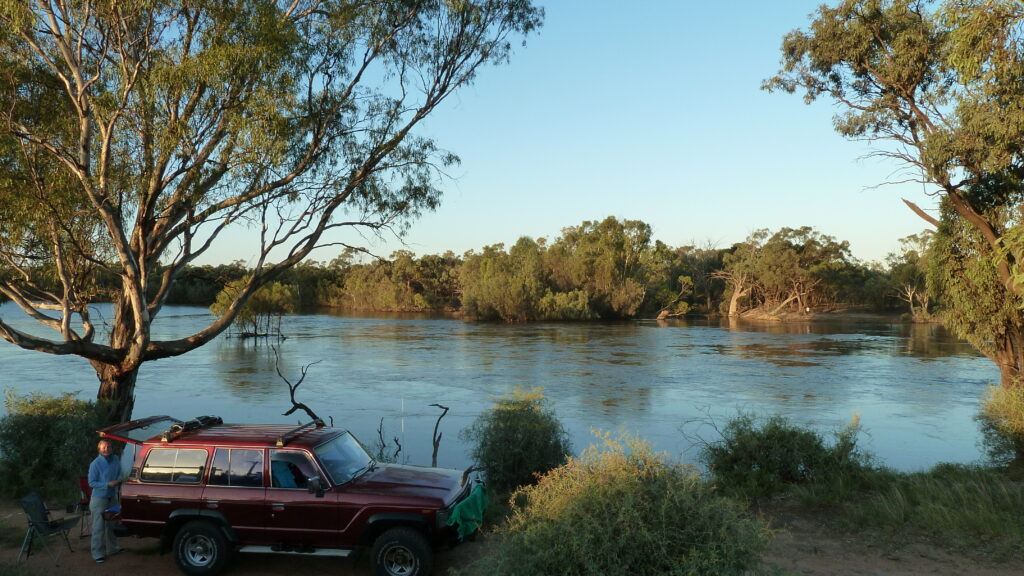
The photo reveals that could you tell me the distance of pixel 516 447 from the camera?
422 inches

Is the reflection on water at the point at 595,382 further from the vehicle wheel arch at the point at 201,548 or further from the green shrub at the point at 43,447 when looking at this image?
the vehicle wheel arch at the point at 201,548

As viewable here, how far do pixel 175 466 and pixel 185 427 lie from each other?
18.6 inches

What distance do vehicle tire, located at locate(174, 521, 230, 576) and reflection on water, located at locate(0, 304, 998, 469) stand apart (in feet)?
24.2

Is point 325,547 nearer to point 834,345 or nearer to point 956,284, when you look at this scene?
point 956,284

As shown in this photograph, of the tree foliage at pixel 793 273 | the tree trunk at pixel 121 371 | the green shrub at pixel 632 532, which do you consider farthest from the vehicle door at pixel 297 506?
the tree foliage at pixel 793 273

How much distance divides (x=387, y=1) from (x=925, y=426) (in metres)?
17.0

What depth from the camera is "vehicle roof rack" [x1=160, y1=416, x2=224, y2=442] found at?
7.18 metres

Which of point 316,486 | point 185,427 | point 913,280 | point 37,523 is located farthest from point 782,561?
point 913,280

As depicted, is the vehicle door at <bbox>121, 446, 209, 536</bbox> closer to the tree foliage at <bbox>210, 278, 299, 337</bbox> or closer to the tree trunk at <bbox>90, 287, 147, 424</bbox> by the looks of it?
the tree trunk at <bbox>90, 287, 147, 424</bbox>

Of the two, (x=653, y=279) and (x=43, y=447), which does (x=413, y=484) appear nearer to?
(x=43, y=447)

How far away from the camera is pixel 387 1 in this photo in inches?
543

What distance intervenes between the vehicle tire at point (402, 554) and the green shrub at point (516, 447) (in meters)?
4.00

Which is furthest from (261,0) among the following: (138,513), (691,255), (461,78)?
(691,255)

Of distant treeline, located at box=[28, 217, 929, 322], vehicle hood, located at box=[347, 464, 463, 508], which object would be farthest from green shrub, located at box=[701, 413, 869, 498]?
distant treeline, located at box=[28, 217, 929, 322]
